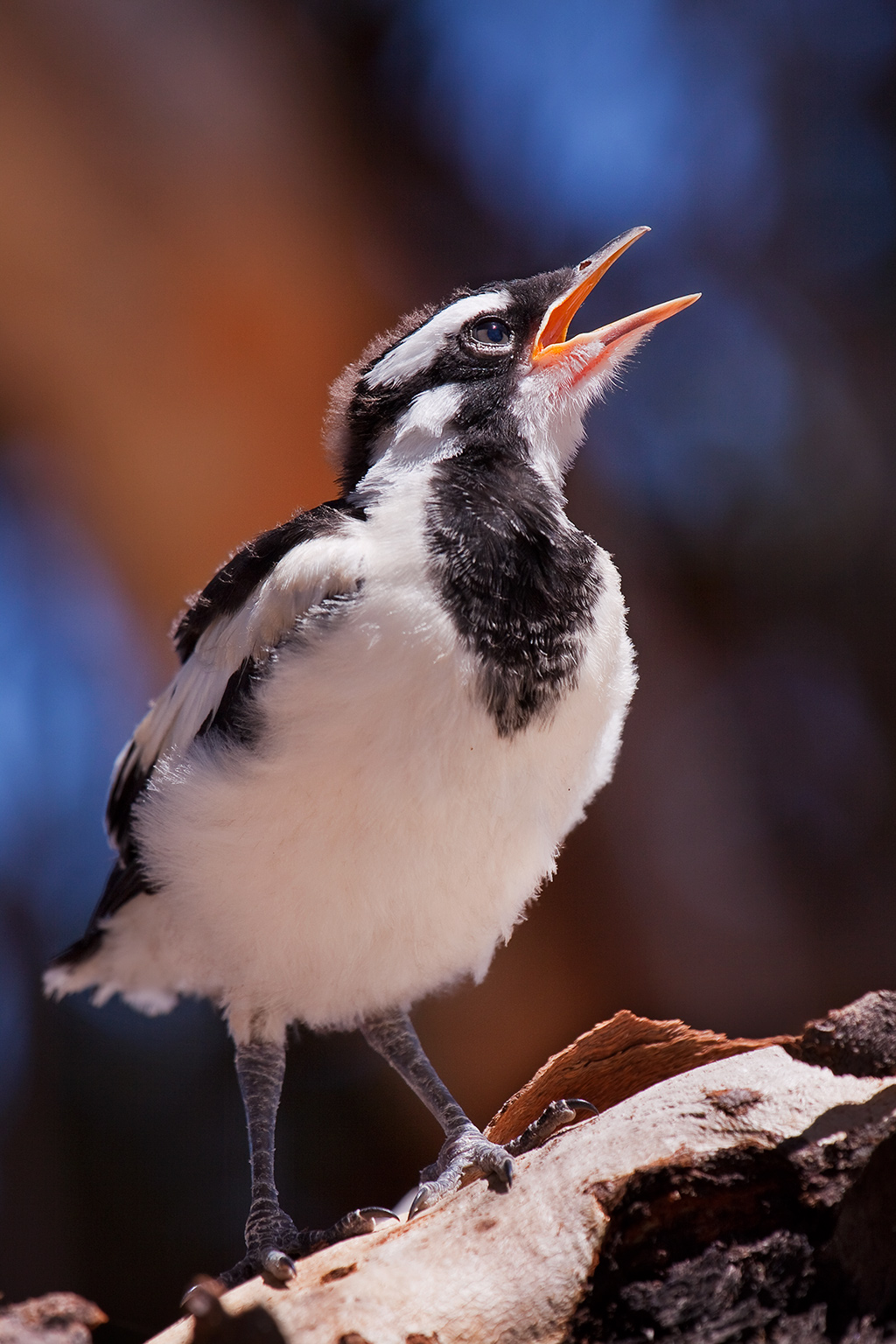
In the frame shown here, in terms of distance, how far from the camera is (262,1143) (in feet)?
4.39

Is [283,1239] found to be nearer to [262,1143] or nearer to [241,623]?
[262,1143]

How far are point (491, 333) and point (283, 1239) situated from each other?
1161 mm

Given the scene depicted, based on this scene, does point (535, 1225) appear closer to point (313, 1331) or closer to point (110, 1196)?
point (313, 1331)

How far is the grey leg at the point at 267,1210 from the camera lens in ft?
3.60

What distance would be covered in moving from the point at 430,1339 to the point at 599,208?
5.63 feet

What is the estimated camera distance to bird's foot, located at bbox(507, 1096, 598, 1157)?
118 cm

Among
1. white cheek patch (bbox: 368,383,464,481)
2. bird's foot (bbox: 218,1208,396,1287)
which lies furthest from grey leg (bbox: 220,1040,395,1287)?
white cheek patch (bbox: 368,383,464,481)

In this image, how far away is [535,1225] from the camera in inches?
35.1

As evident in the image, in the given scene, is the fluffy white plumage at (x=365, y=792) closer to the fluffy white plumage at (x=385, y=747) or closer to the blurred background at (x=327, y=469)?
the fluffy white plumage at (x=385, y=747)

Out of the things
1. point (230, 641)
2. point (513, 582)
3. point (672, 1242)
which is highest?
point (230, 641)

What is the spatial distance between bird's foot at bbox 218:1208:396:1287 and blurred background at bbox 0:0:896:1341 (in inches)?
25.4

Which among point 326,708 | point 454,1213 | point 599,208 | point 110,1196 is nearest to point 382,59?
point 599,208

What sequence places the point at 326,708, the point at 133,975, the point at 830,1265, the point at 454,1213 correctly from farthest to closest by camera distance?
the point at 133,975, the point at 326,708, the point at 454,1213, the point at 830,1265

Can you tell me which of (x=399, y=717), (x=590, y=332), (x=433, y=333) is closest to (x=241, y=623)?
(x=399, y=717)
